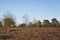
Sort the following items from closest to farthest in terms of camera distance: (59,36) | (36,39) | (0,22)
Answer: (36,39) → (59,36) → (0,22)

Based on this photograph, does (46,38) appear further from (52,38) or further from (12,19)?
(12,19)

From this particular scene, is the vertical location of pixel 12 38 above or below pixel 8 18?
below

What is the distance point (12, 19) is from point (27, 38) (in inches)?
499

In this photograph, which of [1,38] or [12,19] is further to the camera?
[12,19]

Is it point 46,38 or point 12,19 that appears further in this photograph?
point 12,19

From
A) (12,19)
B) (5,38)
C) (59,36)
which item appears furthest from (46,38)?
(12,19)

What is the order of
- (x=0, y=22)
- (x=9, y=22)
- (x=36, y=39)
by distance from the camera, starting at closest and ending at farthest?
(x=36, y=39)
(x=0, y=22)
(x=9, y=22)

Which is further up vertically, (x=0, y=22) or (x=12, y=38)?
(x=0, y=22)

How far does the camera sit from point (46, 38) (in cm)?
803

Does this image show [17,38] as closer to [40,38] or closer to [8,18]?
[40,38]

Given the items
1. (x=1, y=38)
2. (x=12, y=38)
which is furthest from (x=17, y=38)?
(x=1, y=38)

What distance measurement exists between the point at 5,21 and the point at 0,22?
992 millimetres

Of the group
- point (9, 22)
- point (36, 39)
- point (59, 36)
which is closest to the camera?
point (36, 39)

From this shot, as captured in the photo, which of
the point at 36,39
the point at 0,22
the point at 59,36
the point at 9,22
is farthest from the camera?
the point at 9,22
